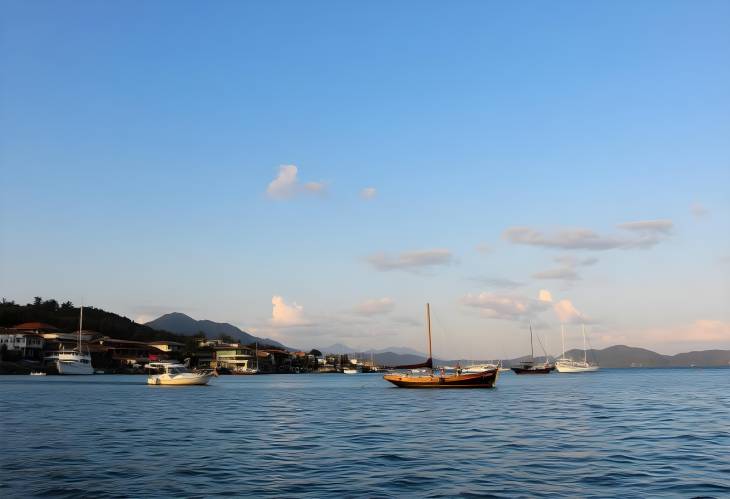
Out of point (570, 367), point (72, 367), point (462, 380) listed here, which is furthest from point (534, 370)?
point (72, 367)

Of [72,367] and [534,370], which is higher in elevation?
[72,367]

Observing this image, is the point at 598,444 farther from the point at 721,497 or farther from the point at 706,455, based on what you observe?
the point at 721,497

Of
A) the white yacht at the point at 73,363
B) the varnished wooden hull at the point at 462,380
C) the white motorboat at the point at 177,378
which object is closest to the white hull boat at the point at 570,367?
Result: the varnished wooden hull at the point at 462,380

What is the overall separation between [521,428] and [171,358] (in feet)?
532

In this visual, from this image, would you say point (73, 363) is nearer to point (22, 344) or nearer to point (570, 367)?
point (22, 344)

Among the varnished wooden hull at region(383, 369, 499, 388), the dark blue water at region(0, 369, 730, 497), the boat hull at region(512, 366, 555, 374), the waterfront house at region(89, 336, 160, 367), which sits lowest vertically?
the boat hull at region(512, 366, 555, 374)

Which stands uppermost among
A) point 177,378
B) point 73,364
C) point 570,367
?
point 73,364

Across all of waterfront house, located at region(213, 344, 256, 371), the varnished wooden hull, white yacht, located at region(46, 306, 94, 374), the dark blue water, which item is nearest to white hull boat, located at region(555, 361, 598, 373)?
waterfront house, located at region(213, 344, 256, 371)

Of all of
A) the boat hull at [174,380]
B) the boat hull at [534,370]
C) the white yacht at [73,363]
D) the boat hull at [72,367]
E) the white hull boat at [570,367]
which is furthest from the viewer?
the white hull boat at [570,367]

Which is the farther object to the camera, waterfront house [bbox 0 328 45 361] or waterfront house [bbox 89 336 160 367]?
waterfront house [bbox 89 336 160 367]

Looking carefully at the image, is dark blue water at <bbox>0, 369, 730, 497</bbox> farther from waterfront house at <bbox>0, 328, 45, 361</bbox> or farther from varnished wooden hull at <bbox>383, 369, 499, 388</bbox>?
waterfront house at <bbox>0, 328, 45, 361</bbox>

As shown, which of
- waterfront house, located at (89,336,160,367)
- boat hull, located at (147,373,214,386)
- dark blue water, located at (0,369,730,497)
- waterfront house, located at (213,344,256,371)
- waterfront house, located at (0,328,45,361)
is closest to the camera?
dark blue water, located at (0,369,730,497)

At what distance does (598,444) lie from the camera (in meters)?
26.3

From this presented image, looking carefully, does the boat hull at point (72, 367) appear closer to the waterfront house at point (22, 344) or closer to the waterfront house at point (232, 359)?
the waterfront house at point (22, 344)
